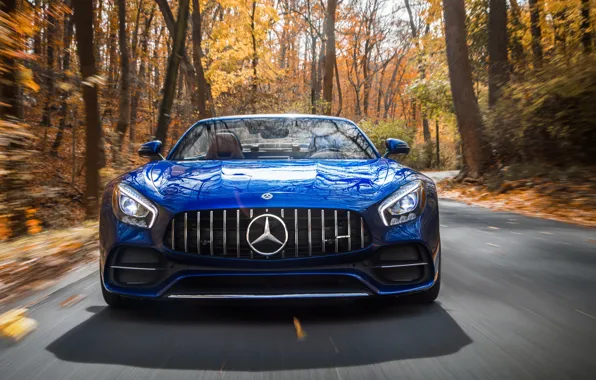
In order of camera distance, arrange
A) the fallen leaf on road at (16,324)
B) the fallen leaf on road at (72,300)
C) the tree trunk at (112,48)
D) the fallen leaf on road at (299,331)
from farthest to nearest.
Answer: the tree trunk at (112,48), the fallen leaf on road at (72,300), the fallen leaf on road at (16,324), the fallen leaf on road at (299,331)

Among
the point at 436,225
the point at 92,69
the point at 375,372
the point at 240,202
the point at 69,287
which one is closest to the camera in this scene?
the point at 375,372

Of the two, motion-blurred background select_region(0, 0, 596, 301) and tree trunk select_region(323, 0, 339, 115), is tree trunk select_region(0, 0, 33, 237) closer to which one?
motion-blurred background select_region(0, 0, 596, 301)

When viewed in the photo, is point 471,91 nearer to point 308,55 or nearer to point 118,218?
point 118,218

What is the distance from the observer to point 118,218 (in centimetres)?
306

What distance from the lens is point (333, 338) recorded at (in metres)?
2.64

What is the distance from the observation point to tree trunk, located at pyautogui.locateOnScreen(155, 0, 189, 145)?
1050 cm

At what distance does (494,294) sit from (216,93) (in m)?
21.1

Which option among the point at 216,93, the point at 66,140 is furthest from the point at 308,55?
the point at 66,140

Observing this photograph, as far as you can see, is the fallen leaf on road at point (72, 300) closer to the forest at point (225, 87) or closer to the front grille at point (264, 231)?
the front grille at point (264, 231)

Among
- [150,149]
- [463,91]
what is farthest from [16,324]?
[463,91]

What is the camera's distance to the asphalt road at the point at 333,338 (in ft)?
7.43

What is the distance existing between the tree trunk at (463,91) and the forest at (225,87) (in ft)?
0.10

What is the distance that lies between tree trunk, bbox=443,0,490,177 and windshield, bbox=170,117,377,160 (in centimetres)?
966

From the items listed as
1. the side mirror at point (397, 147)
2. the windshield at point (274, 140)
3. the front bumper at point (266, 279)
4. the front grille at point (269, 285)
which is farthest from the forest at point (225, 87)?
the side mirror at point (397, 147)
